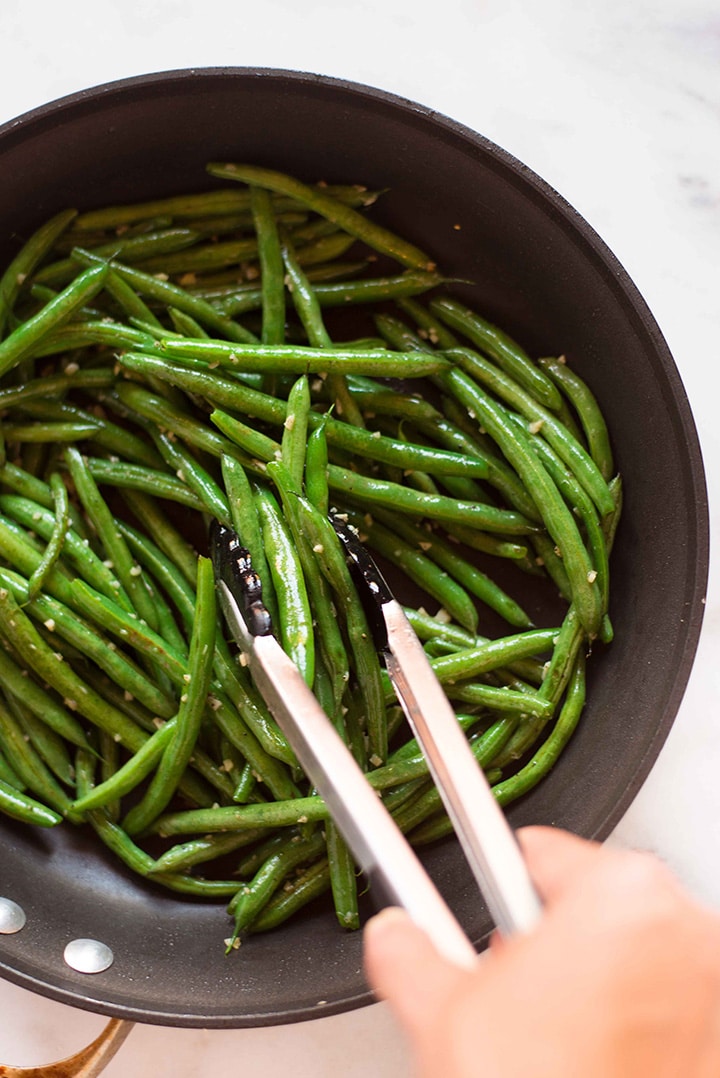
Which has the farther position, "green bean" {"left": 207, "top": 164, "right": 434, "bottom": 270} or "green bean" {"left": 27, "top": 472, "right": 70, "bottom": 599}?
"green bean" {"left": 207, "top": 164, "right": 434, "bottom": 270}

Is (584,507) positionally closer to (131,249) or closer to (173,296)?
(173,296)

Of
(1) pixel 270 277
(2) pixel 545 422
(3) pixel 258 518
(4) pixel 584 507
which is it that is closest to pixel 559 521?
(4) pixel 584 507

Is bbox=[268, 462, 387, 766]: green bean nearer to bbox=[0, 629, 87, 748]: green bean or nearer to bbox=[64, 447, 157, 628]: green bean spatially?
bbox=[64, 447, 157, 628]: green bean

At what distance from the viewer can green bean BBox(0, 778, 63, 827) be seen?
2.50 metres

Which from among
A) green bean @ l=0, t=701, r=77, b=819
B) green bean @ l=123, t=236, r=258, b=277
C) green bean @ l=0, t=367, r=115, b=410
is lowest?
green bean @ l=0, t=701, r=77, b=819

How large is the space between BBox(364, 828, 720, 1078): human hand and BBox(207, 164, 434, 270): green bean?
1.96 metres

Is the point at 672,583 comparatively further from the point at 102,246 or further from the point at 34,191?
the point at 34,191

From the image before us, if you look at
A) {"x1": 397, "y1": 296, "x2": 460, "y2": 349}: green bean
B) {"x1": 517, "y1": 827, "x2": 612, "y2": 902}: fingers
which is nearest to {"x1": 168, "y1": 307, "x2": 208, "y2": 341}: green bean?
{"x1": 397, "y1": 296, "x2": 460, "y2": 349}: green bean

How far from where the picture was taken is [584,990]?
1037mm

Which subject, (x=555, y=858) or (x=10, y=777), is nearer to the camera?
(x=555, y=858)

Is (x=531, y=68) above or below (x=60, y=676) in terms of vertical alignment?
above

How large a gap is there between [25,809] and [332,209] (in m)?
1.79

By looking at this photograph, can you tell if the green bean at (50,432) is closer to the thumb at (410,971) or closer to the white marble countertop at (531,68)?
the white marble countertop at (531,68)

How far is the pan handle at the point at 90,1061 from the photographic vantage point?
7.72ft
